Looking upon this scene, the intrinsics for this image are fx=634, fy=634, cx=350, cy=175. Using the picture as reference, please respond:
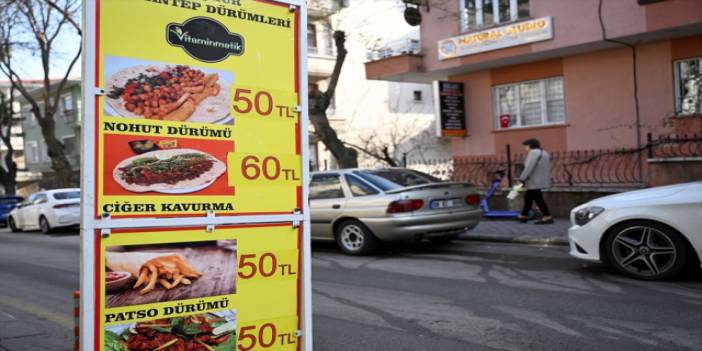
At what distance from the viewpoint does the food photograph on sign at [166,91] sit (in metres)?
2.92

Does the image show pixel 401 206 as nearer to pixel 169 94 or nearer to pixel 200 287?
pixel 200 287

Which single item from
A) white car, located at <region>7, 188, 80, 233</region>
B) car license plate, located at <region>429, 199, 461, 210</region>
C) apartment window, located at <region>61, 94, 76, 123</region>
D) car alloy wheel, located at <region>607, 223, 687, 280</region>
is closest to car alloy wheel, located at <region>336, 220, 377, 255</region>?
car license plate, located at <region>429, 199, 461, 210</region>

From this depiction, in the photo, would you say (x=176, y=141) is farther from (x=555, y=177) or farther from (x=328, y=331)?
(x=555, y=177)

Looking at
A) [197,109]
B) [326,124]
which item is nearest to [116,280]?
[197,109]

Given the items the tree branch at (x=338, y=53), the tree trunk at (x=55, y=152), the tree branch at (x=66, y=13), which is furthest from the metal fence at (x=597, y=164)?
the tree trunk at (x=55, y=152)

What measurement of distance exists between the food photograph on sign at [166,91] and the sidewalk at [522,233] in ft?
28.1

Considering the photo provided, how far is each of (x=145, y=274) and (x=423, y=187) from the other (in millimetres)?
7237

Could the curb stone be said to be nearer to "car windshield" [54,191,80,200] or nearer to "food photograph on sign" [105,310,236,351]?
"food photograph on sign" [105,310,236,351]

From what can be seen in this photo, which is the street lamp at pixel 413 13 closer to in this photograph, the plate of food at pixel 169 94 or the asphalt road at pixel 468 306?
the asphalt road at pixel 468 306

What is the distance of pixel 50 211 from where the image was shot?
19.2m

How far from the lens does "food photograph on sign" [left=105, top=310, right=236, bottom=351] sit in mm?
2982

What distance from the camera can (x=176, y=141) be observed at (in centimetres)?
307

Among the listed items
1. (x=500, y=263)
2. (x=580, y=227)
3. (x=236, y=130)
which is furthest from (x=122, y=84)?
(x=500, y=263)

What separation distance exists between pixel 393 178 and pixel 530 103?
8448mm
